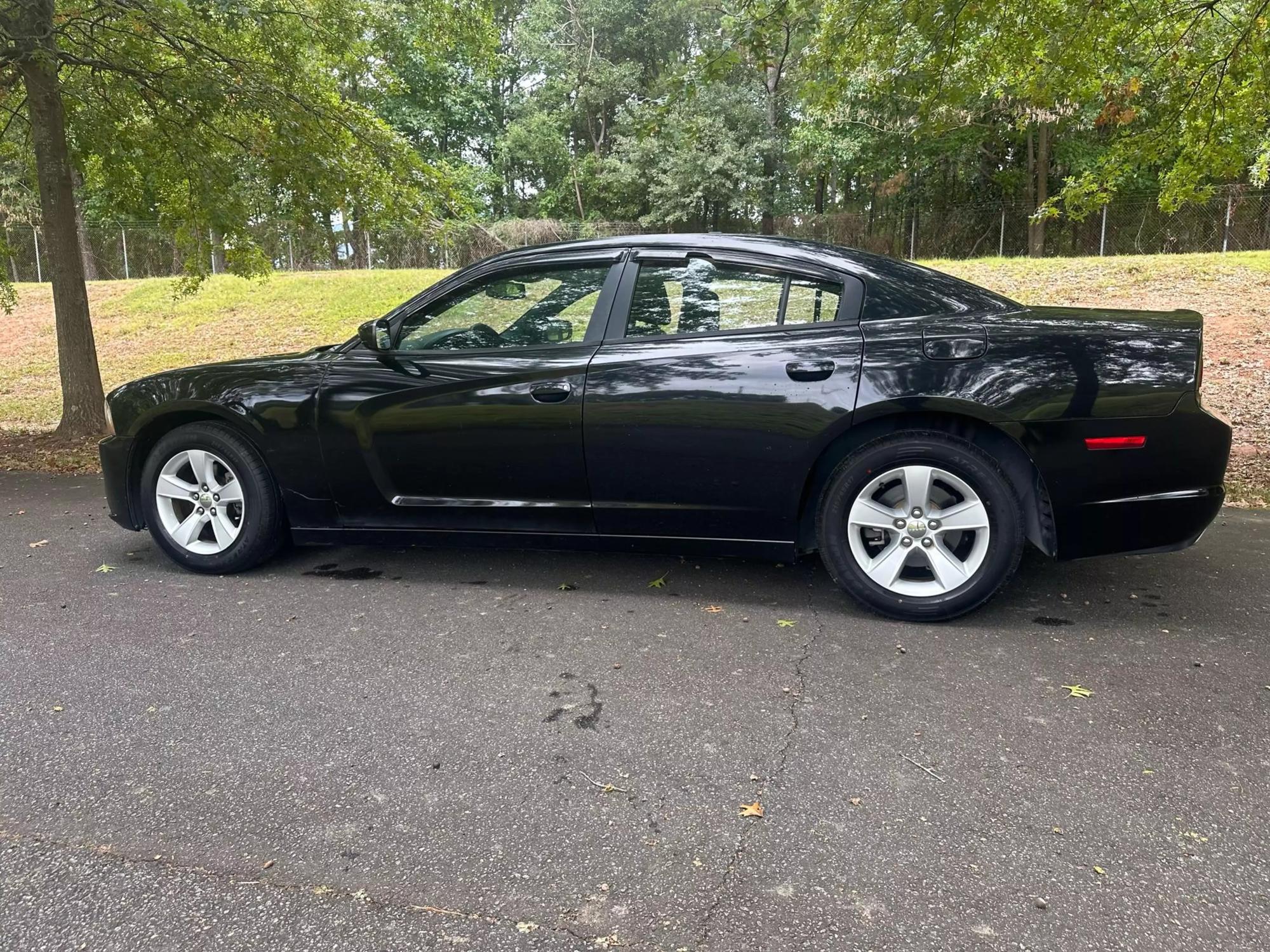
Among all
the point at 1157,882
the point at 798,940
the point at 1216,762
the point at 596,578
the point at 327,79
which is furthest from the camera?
the point at 327,79

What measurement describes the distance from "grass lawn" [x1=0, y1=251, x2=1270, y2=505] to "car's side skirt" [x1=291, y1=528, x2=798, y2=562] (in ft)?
13.5

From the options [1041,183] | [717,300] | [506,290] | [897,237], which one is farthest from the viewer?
[897,237]

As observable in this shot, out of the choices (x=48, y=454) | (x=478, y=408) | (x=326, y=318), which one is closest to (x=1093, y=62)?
(x=478, y=408)

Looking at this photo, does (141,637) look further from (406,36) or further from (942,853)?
(406,36)

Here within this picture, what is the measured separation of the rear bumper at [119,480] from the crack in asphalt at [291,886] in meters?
2.54

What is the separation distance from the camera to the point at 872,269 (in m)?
3.78

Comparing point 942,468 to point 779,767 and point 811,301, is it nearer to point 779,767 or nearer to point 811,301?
point 811,301

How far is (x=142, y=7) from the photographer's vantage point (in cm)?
683

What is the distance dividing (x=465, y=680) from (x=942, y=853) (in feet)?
5.61

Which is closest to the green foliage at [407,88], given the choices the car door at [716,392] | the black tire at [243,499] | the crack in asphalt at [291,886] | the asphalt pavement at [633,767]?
the car door at [716,392]

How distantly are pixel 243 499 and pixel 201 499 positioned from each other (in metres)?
0.25

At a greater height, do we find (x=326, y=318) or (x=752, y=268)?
(x=752, y=268)

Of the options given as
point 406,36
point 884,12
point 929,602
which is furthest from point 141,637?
point 406,36

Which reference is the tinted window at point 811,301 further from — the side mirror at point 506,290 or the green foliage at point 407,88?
the green foliage at point 407,88
